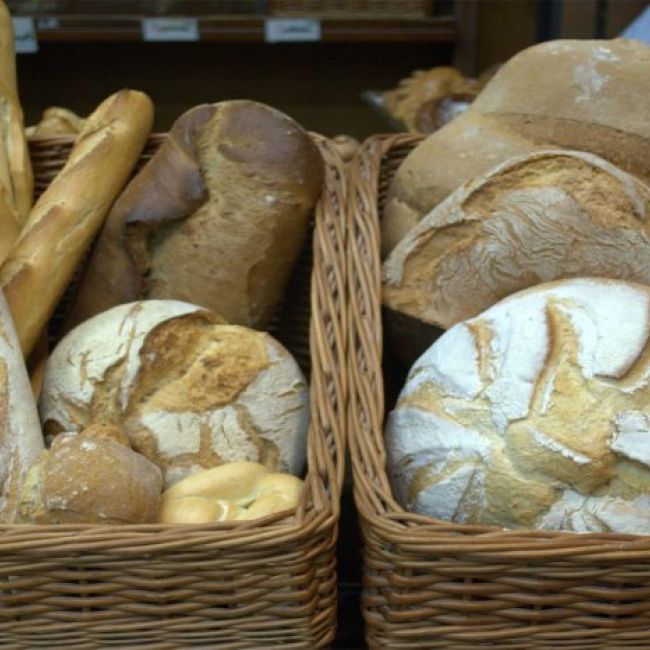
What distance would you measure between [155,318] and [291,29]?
5.04ft

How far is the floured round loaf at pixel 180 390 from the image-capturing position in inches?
41.3

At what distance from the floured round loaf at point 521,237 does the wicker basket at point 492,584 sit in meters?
0.32

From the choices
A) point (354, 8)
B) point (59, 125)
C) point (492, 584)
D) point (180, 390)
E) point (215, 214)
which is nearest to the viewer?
point (492, 584)

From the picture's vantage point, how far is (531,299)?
1006 mm

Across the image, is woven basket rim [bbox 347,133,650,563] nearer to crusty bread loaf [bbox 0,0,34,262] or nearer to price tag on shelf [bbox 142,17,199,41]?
crusty bread loaf [bbox 0,0,34,262]

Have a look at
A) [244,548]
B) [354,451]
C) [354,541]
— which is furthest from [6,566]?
A: [354,541]

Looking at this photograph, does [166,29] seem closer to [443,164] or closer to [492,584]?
[443,164]

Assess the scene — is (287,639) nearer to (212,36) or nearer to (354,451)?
(354,451)

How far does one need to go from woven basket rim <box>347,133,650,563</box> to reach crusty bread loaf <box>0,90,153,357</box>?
32cm

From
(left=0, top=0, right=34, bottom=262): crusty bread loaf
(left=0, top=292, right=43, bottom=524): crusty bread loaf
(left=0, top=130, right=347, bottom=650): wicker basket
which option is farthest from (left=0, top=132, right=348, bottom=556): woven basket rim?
(left=0, top=0, right=34, bottom=262): crusty bread loaf

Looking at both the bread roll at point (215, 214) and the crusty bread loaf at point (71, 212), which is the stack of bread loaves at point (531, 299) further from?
the crusty bread loaf at point (71, 212)

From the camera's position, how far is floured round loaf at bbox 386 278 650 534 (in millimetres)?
888

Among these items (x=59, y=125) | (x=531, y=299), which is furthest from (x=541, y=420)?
(x=59, y=125)

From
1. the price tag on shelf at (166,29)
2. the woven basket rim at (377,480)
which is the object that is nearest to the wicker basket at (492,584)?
the woven basket rim at (377,480)
